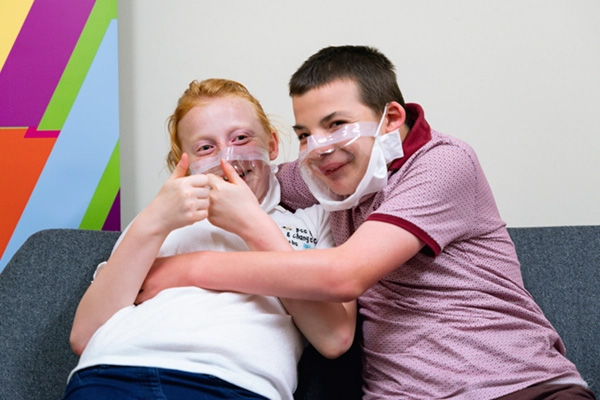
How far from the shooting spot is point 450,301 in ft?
4.32

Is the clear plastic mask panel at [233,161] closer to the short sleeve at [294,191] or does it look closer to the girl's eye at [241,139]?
the girl's eye at [241,139]

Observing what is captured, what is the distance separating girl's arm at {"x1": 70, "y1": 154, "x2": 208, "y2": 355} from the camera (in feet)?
4.24

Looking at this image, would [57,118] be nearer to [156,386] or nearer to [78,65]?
[78,65]

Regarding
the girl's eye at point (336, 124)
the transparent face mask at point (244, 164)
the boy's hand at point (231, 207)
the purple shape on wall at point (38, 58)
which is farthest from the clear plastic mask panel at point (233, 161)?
the purple shape on wall at point (38, 58)

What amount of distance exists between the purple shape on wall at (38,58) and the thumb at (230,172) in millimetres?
930

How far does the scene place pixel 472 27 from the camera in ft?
7.36

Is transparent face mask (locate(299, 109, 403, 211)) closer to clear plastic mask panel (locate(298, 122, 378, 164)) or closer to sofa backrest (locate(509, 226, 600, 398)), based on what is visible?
clear plastic mask panel (locate(298, 122, 378, 164))

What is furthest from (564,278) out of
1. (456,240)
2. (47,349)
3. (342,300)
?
(47,349)

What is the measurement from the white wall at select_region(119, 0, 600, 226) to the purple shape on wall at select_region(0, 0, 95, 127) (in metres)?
0.25

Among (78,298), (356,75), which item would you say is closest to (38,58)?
(78,298)

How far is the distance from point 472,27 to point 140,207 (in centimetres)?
134

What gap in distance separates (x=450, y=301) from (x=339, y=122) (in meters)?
0.43

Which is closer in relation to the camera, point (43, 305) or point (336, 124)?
point (336, 124)

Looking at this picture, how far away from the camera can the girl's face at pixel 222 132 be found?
150 centimetres
